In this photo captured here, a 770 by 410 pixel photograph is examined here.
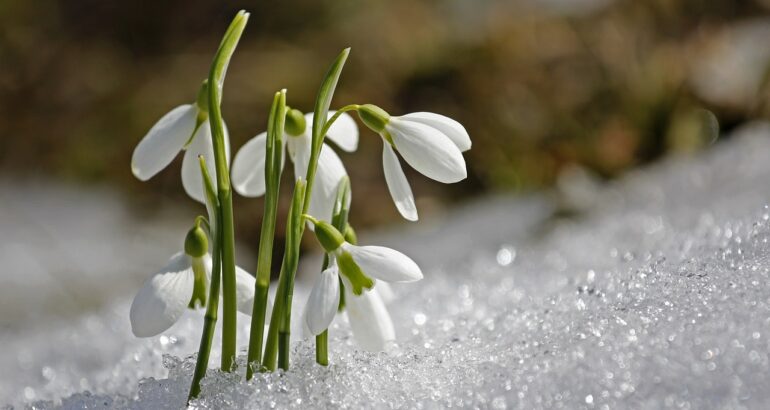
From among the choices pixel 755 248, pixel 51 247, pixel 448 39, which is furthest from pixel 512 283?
pixel 448 39

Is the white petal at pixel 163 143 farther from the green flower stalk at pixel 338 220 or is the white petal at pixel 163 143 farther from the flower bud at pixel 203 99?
the green flower stalk at pixel 338 220

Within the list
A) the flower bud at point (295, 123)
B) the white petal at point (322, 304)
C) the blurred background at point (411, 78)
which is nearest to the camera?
the white petal at point (322, 304)

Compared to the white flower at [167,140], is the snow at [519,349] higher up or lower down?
lower down

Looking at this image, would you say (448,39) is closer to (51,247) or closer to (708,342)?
(51,247)

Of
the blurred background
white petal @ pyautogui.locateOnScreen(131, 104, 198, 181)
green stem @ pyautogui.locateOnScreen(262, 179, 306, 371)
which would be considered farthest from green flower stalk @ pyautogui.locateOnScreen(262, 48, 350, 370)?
the blurred background

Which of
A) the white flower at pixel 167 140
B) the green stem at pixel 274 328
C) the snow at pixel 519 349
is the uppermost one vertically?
the white flower at pixel 167 140

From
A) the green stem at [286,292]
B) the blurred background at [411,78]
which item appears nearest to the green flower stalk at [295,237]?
the green stem at [286,292]

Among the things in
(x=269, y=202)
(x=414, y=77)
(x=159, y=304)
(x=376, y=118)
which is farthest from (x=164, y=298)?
(x=414, y=77)
